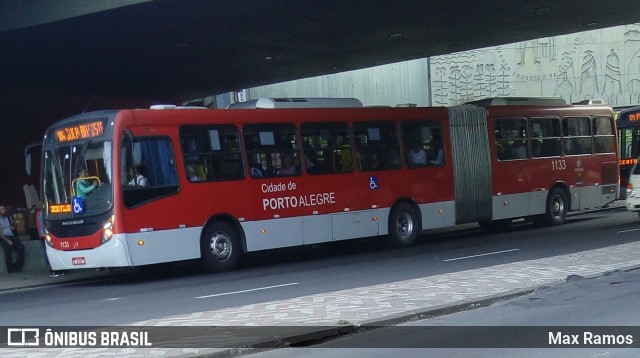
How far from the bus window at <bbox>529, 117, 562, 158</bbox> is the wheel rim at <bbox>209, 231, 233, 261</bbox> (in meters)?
11.0

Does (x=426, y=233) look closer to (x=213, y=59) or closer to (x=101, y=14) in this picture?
(x=213, y=59)

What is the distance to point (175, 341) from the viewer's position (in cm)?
1005

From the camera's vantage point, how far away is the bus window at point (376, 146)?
22109 millimetres

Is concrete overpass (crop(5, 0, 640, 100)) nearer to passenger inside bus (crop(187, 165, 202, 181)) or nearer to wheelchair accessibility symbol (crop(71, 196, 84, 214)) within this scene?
passenger inside bus (crop(187, 165, 202, 181))

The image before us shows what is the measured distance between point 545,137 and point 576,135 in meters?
1.57

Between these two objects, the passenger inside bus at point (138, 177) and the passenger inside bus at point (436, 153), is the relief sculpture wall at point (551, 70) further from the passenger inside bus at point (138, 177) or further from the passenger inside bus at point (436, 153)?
the passenger inside bus at point (138, 177)

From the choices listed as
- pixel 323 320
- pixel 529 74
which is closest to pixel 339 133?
pixel 323 320

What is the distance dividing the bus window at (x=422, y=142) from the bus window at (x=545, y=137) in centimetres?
389

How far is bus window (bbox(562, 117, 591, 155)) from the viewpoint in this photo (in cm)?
2764

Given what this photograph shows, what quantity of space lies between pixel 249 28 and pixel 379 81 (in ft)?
77.3

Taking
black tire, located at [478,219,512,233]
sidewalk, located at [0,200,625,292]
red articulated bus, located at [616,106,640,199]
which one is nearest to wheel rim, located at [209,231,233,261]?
sidewalk, located at [0,200,625,292]

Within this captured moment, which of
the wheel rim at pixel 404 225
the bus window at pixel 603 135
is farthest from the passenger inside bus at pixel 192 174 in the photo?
the bus window at pixel 603 135

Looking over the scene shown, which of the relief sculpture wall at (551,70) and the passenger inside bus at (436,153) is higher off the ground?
the relief sculpture wall at (551,70)

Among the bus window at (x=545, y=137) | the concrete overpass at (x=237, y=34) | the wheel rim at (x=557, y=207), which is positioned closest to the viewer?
Answer: the concrete overpass at (x=237, y=34)
